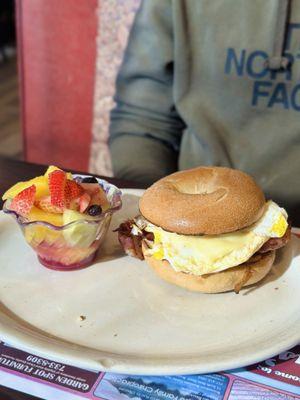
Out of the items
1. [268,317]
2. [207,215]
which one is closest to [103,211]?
[207,215]

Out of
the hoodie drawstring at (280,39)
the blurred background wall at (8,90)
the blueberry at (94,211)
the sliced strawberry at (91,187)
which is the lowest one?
the blurred background wall at (8,90)

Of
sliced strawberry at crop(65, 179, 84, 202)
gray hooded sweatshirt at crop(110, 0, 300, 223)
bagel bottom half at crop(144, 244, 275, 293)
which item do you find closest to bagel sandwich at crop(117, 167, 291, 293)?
bagel bottom half at crop(144, 244, 275, 293)

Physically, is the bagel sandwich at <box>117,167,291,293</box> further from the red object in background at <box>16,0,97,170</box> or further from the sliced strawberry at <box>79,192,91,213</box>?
the red object in background at <box>16,0,97,170</box>

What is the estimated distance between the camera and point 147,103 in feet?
5.15

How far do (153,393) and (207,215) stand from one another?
0.28m

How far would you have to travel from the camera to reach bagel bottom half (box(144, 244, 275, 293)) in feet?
2.88

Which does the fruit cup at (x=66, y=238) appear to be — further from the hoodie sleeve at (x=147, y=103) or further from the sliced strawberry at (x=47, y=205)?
the hoodie sleeve at (x=147, y=103)

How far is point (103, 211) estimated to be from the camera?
944 millimetres

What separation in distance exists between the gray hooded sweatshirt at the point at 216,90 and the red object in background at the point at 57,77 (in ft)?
2.41

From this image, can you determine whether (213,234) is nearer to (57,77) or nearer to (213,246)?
(213,246)

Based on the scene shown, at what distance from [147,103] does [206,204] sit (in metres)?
0.76

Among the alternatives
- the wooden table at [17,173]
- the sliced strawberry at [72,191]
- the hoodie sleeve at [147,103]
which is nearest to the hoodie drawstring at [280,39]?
the hoodie sleeve at [147,103]

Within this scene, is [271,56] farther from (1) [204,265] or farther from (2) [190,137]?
(1) [204,265]

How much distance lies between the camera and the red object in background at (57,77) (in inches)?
87.4
